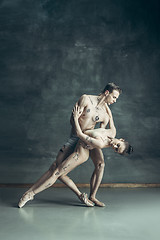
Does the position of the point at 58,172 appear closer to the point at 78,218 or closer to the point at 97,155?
the point at 97,155

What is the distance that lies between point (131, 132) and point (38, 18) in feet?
8.00

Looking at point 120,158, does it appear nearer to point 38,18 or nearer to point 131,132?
point 131,132

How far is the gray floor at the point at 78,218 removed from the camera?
3119 millimetres

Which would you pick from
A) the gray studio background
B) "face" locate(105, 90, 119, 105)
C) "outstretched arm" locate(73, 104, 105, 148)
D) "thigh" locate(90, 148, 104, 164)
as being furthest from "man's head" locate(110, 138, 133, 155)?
the gray studio background

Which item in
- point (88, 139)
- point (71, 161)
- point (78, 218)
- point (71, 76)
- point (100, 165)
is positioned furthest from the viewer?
point (71, 76)

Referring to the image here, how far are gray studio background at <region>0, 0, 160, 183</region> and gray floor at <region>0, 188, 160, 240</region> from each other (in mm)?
678

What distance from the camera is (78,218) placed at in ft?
11.9

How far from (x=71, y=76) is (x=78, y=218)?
2628mm

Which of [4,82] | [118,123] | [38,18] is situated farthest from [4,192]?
[38,18]

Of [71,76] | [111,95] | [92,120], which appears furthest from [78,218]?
[71,76]

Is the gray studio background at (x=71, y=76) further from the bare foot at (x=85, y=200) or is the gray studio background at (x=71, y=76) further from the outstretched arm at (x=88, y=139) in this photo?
the outstretched arm at (x=88, y=139)

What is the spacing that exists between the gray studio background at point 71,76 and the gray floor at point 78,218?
2.22 ft

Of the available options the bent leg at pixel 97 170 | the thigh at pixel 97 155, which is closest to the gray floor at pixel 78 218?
the bent leg at pixel 97 170

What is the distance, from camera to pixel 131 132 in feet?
18.3
